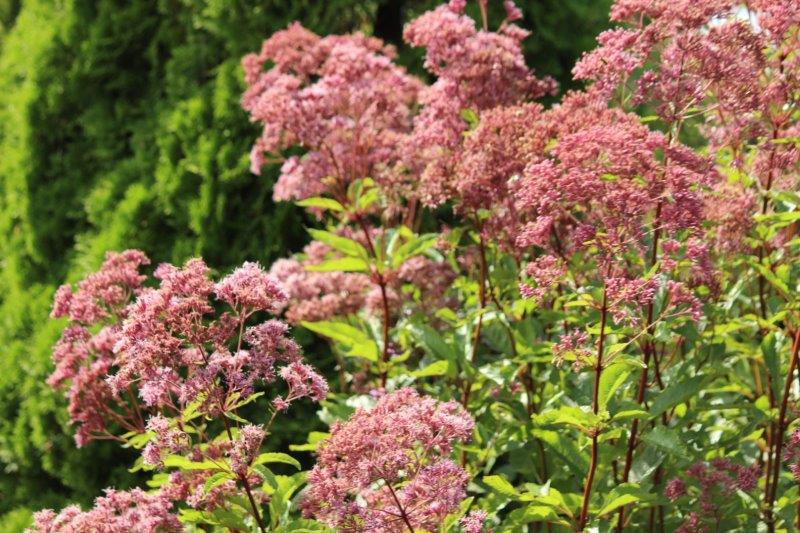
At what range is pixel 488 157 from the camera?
9.97 ft

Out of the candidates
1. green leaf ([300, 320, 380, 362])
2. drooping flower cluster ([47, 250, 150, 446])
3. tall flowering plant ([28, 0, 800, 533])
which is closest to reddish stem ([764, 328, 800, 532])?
tall flowering plant ([28, 0, 800, 533])

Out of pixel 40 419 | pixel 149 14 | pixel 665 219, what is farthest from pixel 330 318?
pixel 149 14

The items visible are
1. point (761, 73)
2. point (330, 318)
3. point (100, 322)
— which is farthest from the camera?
point (330, 318)

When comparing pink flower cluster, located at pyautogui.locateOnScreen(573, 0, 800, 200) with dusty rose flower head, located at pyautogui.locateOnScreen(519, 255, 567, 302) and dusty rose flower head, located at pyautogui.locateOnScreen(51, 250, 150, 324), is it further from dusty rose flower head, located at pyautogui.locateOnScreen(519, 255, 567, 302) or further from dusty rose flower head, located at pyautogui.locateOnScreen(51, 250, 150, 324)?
dusty rose flower head, located at pyautogui.locateOnScreen(51, 250, 150, 324)

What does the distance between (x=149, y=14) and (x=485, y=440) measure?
4.08 meters

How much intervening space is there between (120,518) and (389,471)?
82 cm

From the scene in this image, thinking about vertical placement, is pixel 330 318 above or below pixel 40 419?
above

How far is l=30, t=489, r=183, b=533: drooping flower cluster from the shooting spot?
2709 millimetres

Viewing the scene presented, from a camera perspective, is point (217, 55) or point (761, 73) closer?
point (761, 73)

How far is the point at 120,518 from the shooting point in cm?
273

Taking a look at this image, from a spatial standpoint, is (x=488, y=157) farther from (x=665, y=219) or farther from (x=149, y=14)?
(x=149, y=14)

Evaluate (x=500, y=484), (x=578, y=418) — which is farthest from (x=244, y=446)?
(x=578, y=418)

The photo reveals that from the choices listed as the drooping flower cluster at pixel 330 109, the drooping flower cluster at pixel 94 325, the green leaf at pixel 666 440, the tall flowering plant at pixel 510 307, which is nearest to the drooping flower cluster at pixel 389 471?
the tall flowering plant at pixel 510 307

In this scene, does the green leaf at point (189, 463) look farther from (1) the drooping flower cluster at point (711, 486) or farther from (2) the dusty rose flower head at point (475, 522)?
(1) the drooping flower cluster at point (711, 486)
